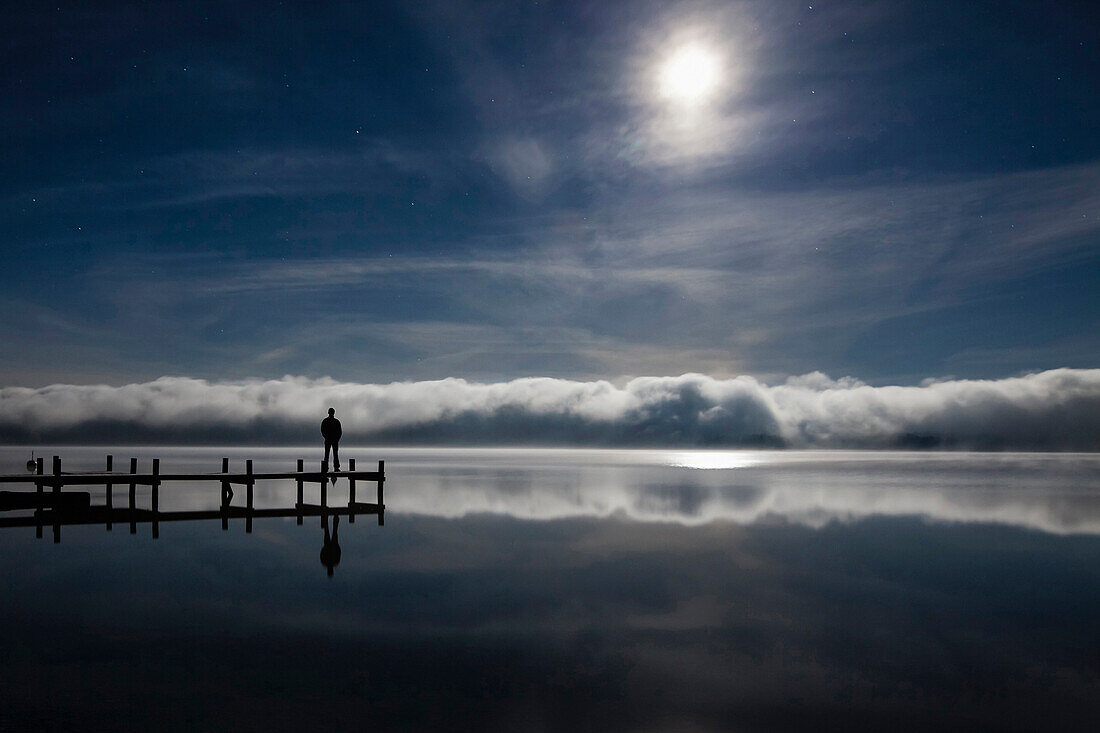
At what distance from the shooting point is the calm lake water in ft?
42.1

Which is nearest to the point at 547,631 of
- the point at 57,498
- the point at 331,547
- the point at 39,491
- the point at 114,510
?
the point at 331,547

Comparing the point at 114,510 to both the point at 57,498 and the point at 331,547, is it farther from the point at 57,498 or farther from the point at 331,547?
the point at 331,547

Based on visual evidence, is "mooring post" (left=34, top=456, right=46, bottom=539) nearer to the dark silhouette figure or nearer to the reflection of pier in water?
the reflection of pier in water

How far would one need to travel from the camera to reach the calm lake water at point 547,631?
12844 mm

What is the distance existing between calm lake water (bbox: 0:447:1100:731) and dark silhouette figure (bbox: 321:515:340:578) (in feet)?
1.57

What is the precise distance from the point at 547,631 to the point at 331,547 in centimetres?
1772

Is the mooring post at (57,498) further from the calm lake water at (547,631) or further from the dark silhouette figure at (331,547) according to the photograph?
the dark silhouette figure at (331,547)

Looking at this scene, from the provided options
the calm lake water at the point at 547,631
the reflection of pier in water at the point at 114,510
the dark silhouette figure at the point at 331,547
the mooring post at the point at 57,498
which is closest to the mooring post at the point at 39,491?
the reflection of pier in water at the point at 114,510

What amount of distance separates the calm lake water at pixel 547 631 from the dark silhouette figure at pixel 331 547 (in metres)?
0.48

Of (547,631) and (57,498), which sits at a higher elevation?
(57,498)

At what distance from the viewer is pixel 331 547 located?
3366 cm

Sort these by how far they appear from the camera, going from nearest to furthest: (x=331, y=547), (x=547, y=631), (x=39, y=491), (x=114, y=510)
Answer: (x=547, y=631)
(x=331, y=547)
(x=39, y=491)
(x=114, y=510)

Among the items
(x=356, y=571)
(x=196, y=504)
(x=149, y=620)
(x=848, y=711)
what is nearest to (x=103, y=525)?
(x=196, y=504)

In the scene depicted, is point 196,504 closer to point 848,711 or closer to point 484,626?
point 484,626
